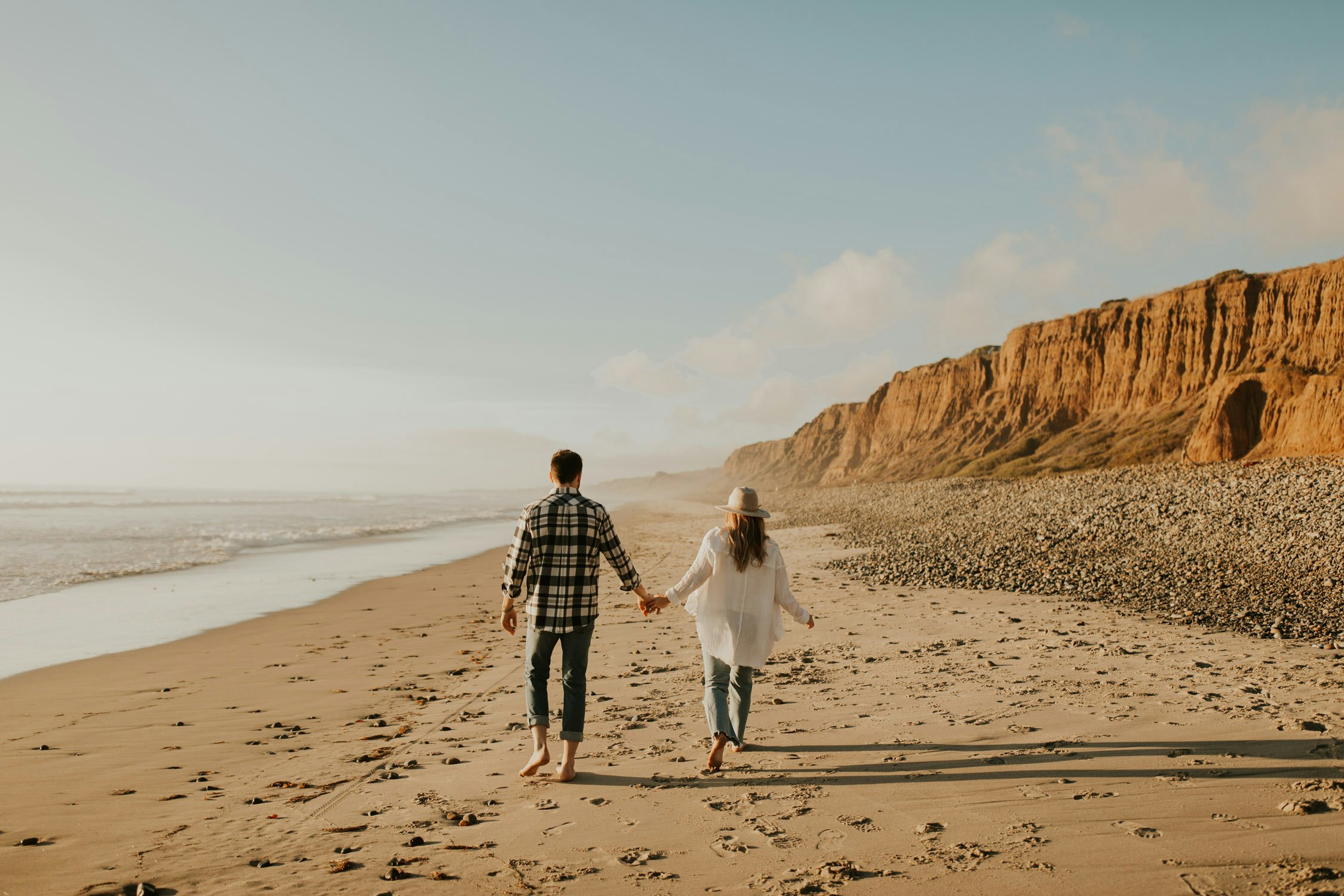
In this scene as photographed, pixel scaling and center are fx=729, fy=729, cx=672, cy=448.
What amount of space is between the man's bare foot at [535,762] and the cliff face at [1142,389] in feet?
134

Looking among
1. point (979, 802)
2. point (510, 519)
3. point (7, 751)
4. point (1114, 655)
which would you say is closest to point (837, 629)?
point (1114, 655)

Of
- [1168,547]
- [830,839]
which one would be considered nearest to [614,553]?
[830,839]

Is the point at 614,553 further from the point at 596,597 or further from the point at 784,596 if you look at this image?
the point at 784,596

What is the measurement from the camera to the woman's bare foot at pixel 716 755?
5.21 meters

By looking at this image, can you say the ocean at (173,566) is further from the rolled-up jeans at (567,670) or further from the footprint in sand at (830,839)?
the footprint in sand at (830,839)

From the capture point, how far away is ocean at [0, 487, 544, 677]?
12.4 meters

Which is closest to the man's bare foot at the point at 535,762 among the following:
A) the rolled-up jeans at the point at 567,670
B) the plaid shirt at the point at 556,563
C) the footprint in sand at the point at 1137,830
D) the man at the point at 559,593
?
the man at the point at 559,593

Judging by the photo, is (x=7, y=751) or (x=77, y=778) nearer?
(x=77, y=778)

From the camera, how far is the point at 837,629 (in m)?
10.6

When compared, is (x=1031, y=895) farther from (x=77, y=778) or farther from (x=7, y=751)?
(x=7, y=751)

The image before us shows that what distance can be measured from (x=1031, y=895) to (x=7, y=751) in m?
8.17

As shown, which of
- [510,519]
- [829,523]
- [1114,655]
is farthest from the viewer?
[510,519]

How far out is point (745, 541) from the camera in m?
5.58

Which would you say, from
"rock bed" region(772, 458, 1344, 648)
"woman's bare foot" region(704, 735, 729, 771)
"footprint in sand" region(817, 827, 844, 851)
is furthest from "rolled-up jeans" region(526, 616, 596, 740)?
"rock bed" region(772, 458, 1344, 648)
